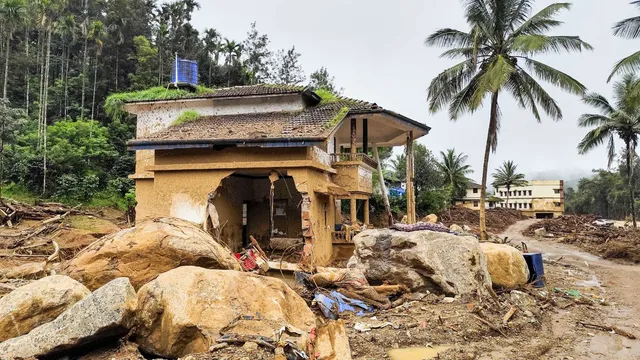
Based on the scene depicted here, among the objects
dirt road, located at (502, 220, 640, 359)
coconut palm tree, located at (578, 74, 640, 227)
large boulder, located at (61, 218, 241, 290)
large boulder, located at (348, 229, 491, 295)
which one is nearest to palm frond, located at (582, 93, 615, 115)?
coconut palm tree, located at (578, 74, 640, 227)

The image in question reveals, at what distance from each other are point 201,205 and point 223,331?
8.13 meters

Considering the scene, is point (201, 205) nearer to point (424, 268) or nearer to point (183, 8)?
point (424, 268)

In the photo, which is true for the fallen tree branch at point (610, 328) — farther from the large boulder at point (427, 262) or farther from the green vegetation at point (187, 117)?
the green vegetation at point (187, 117)

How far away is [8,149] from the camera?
34156 mm

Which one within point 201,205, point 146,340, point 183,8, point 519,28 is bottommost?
point 146,340

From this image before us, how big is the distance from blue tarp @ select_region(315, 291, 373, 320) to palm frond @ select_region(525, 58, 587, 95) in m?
15.9

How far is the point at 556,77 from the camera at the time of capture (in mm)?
19719

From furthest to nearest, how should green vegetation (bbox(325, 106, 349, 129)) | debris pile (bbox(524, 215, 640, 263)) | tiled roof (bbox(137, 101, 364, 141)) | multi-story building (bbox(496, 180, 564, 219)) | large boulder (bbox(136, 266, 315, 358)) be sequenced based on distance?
multi-story building (bbox(496, 180, 564, 219)), debris pile (bbox(524, 215, 640, 263)), green vegetation (bbox(325, 106, 349, 129)), tiled roof (bbox(137, 101, 364, 141)), large boulder (bbox(136, 266, 315, 358))

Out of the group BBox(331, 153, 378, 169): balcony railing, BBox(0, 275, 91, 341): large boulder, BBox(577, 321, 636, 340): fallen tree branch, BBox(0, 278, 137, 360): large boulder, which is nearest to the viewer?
BBox(0, 278, 137, 360): large boulder

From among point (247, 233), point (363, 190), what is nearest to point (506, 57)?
point (363, 190)

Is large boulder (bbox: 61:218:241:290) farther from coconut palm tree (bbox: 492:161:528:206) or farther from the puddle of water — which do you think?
coconut palm tree (bbox: 492:161:528:206)

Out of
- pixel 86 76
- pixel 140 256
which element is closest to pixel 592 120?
pixel 140 256

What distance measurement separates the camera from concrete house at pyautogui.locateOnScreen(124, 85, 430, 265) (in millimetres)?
13594

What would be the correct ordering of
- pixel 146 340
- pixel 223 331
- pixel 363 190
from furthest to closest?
1. pixel 363 190
2. pixel 146 340
3. pixel 223 331
